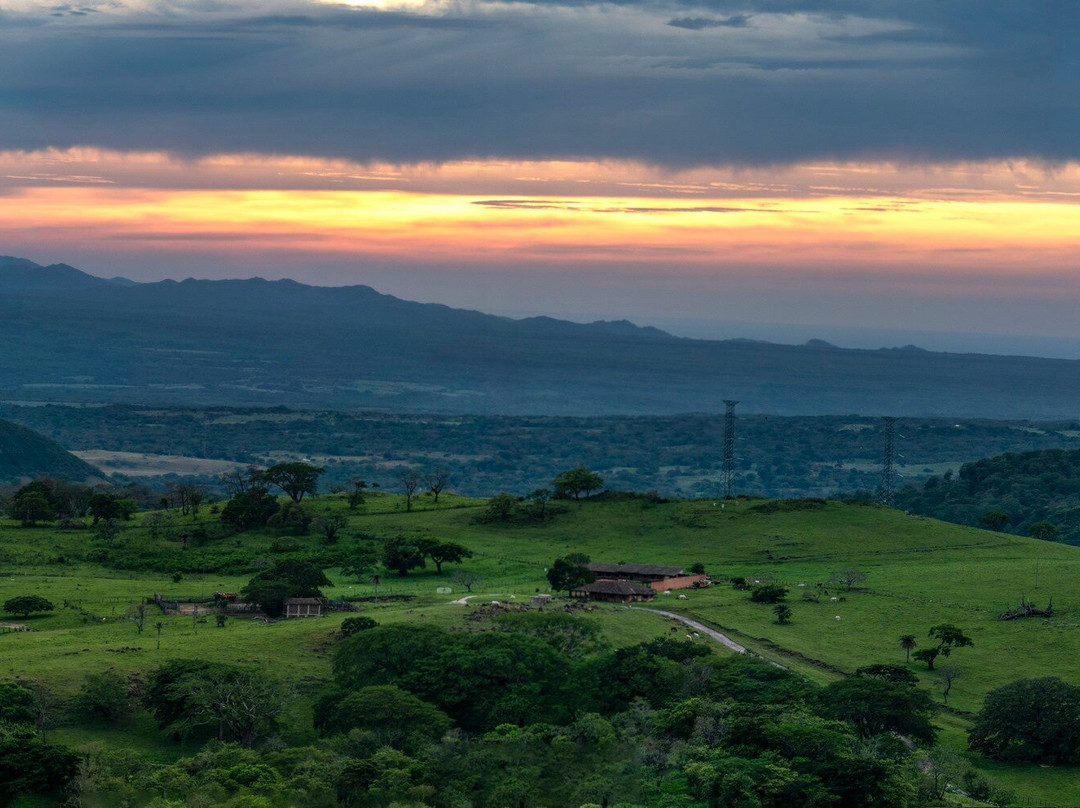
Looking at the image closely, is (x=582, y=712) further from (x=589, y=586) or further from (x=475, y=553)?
(x=475, y=553)

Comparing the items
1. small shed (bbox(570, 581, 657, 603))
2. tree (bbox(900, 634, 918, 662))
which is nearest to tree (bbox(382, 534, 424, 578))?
small shed (bbox(570, 581, 657, 603))

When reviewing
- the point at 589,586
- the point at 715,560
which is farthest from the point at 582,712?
the point at 715,560

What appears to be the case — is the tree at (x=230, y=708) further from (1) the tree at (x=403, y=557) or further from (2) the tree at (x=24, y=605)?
(1) the tree at (x=403, y=557)

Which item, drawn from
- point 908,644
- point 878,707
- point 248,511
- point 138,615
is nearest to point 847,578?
point 908,644

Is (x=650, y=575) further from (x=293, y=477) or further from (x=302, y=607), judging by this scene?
(x=293, y=477)

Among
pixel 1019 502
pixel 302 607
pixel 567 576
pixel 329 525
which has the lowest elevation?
pixel 1019 502

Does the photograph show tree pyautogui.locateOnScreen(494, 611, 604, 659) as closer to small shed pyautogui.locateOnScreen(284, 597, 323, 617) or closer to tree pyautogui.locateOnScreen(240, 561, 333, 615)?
small shed pyautogui.locateOnScreen(284, 597, 323, 617)
